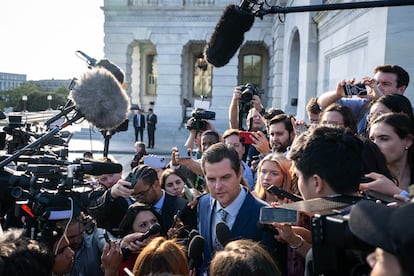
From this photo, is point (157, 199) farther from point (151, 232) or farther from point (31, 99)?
point (31, 99)

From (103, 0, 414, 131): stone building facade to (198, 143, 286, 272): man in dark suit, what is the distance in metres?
3.54

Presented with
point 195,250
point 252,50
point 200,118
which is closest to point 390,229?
point 195,250

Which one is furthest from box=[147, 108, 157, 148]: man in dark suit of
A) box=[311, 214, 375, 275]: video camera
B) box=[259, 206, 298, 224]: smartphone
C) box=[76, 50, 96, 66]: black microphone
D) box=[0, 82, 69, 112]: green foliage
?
box=[311, 214, 375, 275]: video camera

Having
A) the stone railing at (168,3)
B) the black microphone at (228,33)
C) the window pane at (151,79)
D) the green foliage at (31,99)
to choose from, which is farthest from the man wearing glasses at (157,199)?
the green foliage at (31,99)

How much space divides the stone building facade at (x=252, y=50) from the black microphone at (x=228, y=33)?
3233 mm

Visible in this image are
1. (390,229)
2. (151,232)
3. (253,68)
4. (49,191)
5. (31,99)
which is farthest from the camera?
(31,99)

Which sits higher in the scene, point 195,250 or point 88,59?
point 88,59

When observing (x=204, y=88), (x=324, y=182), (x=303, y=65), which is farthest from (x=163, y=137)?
(x=324, y=182)

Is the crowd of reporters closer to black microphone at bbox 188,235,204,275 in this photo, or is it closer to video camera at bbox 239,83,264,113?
black microphone at bbox 188,235,204,275

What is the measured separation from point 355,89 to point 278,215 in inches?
109

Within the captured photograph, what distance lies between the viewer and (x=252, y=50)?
1069 inches

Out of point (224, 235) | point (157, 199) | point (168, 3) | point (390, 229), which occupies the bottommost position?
point (157, 199)

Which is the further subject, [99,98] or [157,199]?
[157,199]

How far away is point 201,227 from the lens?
2.78 meters
